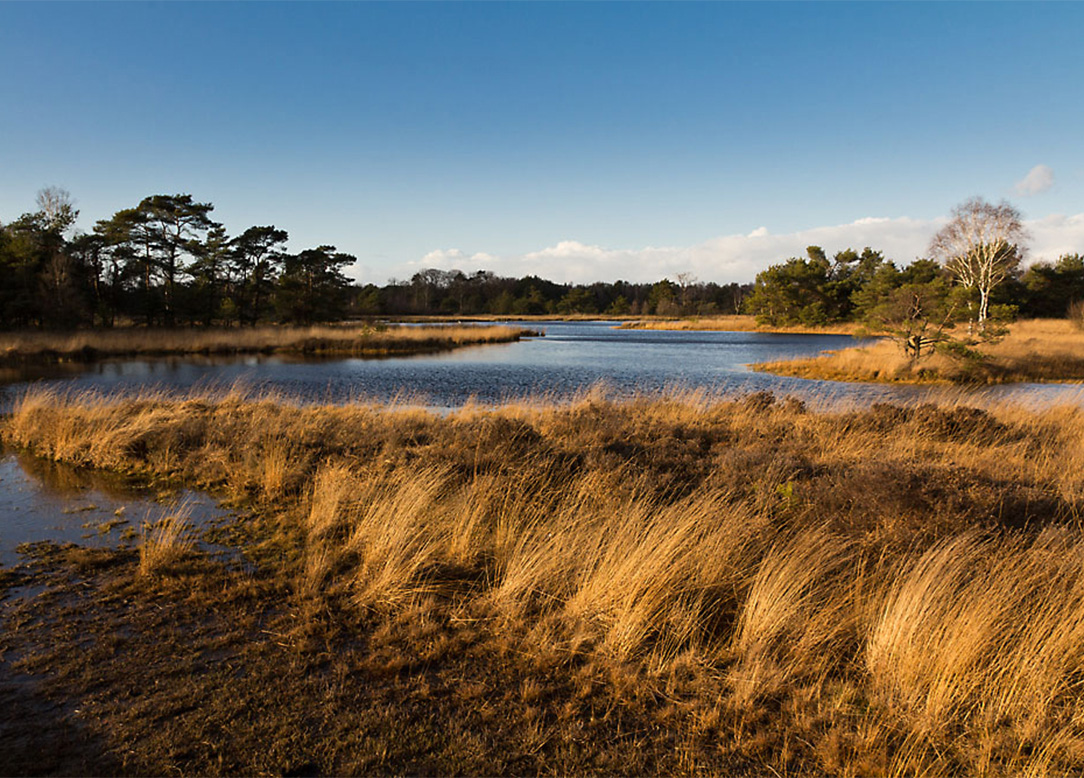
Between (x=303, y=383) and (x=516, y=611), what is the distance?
2241 cm

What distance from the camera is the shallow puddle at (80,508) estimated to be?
6645 millimetres

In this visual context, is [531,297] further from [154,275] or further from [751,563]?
[751,563]

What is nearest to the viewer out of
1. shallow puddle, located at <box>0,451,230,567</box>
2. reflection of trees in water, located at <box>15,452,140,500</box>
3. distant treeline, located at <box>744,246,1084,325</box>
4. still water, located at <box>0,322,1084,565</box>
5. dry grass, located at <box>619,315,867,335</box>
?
shallow puddle, located at <box>0,451,230,567</box>

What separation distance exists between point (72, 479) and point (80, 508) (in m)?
2.01

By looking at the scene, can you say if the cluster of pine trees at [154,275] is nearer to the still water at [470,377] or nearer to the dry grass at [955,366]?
the still water at [470,377]

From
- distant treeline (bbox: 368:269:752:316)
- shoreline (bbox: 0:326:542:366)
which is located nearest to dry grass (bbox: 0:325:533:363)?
shoreline (bbox: 0:326:542:366)

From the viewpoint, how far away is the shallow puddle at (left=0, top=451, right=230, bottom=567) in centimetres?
664

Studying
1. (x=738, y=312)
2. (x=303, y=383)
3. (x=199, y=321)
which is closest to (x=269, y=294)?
(x=199, y=321)

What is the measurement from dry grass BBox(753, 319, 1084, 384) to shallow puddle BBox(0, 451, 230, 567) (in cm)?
2721

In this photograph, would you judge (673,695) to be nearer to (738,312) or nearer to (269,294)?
(269,294)

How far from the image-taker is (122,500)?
8.14 metres

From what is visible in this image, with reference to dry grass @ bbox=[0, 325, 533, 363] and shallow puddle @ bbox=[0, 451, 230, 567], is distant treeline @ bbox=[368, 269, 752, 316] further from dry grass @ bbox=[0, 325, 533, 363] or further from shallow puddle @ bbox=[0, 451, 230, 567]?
shallow puddle @ bbox=[0, 451, 230, 567]

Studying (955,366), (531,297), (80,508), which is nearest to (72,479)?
(80,508)

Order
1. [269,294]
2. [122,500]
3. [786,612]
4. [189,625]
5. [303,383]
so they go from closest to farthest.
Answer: [786,612] < [189,625] < [122,500] < [303,383] < [269,294]
